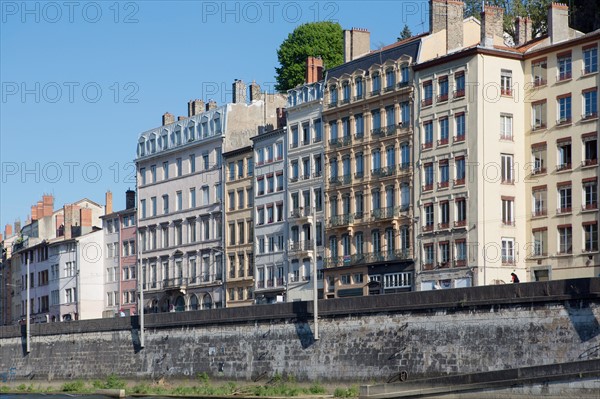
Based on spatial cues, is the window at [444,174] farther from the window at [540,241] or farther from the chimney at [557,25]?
the chimney at [557,25]

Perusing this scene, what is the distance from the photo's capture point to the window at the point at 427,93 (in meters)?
80.1

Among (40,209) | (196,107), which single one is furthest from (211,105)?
(40,209)

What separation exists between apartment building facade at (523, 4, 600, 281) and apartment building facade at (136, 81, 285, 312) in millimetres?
29438

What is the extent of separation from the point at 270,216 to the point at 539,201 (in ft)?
79.4

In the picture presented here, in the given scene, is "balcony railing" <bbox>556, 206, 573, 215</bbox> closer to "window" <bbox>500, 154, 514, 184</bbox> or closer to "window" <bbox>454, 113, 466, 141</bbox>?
"window" <bbox>500, 154, 514, 184</bbox>

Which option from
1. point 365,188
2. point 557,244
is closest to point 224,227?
point 365,188

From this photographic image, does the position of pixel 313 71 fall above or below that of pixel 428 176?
above

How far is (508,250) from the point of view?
77.0m

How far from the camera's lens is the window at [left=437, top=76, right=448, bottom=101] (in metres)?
78.9

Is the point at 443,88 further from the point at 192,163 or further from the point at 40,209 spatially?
the point at 40,209

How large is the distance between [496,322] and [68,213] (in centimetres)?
7700

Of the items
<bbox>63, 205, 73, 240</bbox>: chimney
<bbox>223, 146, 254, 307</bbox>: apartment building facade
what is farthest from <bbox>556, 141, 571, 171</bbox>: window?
<bbox>63, 205, 73, 240</bbox>: chimney

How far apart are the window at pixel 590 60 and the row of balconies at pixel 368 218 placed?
14.4 meters

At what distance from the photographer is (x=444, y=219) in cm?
7875
